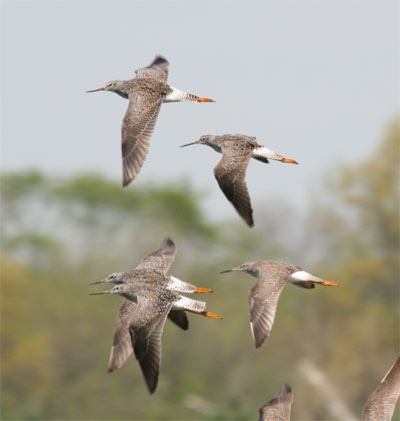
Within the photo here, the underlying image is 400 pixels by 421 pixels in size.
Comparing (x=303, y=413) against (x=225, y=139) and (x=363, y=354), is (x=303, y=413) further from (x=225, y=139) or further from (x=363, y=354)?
(x=225, y=139)

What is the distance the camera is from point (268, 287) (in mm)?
15828

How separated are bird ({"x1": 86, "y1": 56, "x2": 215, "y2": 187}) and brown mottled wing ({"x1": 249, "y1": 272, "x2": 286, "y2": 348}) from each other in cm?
253

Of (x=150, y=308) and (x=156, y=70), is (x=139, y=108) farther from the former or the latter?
(x=150, y=308)

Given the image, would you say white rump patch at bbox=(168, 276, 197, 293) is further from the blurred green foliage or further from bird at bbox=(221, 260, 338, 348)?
the blurred green foliage

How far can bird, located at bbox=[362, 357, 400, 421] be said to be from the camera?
1458cm

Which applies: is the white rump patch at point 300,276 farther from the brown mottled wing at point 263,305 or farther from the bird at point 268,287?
the brown mottled wing at point 263,305

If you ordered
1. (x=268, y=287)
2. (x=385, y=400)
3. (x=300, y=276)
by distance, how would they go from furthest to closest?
(x=300, y=276) → (x=268, y=287) → (x=385, y=400)

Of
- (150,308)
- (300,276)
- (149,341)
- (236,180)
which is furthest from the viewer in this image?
(300,276)

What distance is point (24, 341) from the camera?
2516 inches

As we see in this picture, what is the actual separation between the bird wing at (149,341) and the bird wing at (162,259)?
2.12m

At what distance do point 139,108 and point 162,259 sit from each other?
2330mm

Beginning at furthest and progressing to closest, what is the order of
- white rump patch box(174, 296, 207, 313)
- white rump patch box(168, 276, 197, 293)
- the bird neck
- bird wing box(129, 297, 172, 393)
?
the bird neck
white rump patch box(168, 276, 197, 293)
white rump patch box(174, 296, 207, 313)
bird wing box(129, 297, 172, 393)

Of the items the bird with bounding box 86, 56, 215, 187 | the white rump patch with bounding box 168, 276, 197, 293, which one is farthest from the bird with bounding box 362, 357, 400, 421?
the bird with bounding box 86, 56, 215, 187

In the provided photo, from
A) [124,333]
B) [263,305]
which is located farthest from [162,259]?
[263,305]
